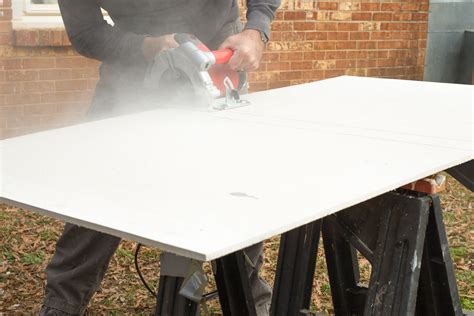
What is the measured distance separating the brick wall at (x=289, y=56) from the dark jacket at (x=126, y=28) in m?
2.92

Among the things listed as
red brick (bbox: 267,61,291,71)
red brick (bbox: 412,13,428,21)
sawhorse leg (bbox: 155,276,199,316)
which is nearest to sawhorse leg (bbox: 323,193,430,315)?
sawhorse leg (bbox: 155,276,199,316)

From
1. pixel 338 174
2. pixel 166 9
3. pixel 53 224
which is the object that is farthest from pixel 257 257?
pixel 53 224

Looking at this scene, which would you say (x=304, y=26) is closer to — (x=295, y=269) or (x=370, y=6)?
(x=370, y=6)

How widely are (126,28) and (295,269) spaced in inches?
57.1

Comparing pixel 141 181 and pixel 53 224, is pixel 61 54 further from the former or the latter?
pixel 141 181

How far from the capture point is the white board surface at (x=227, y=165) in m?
1.67

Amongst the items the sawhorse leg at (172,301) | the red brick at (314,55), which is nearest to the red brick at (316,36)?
the red brick at (314,55)

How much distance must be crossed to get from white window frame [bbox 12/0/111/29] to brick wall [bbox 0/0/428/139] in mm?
62

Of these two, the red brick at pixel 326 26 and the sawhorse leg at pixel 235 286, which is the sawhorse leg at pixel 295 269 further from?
the red brick at pixel 326 26

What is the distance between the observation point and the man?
3199mm

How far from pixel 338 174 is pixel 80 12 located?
1736mm

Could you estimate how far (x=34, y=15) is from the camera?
632cm

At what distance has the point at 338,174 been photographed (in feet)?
6.57

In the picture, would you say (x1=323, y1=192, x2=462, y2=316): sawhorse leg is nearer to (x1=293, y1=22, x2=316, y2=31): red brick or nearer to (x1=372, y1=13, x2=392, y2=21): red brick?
(x1=293, y1=22, x2=316, y2=31): red brick
